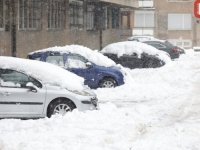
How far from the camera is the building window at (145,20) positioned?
49.4 m

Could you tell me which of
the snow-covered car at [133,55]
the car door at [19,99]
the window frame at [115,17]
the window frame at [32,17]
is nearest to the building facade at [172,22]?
the window frame at [115,17]

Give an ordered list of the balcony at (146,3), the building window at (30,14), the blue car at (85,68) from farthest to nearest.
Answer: the balcony at (146,3) → the building window at (30,14) → the blue car at (85,68)

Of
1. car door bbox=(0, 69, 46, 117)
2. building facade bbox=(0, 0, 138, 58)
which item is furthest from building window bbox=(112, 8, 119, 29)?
car door bbox=(0, 69, 46, 117)

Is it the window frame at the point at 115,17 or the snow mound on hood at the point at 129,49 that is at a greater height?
the window frame at the point at 115,17

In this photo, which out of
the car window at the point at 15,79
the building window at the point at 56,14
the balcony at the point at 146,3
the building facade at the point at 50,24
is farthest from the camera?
the balcony at the point at 146,3

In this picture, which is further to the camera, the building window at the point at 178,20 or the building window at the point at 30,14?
the building window at the point at 178,20

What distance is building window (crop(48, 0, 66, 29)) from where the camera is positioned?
2591cm

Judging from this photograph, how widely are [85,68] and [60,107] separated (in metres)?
5.00

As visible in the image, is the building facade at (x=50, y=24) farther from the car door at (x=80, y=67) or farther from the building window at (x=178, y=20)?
the building window at (x=178, y=20)

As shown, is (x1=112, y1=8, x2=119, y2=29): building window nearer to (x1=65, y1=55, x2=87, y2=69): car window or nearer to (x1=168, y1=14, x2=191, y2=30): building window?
(x1=168, y1=14, x2=191, y2=30): building window

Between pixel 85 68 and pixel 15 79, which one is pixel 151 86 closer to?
pixel 85 68

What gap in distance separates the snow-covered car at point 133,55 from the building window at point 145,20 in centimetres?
2753

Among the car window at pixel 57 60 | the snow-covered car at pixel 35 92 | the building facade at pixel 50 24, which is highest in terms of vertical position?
the building facade at pixel 50 24

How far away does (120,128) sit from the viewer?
8203mm
